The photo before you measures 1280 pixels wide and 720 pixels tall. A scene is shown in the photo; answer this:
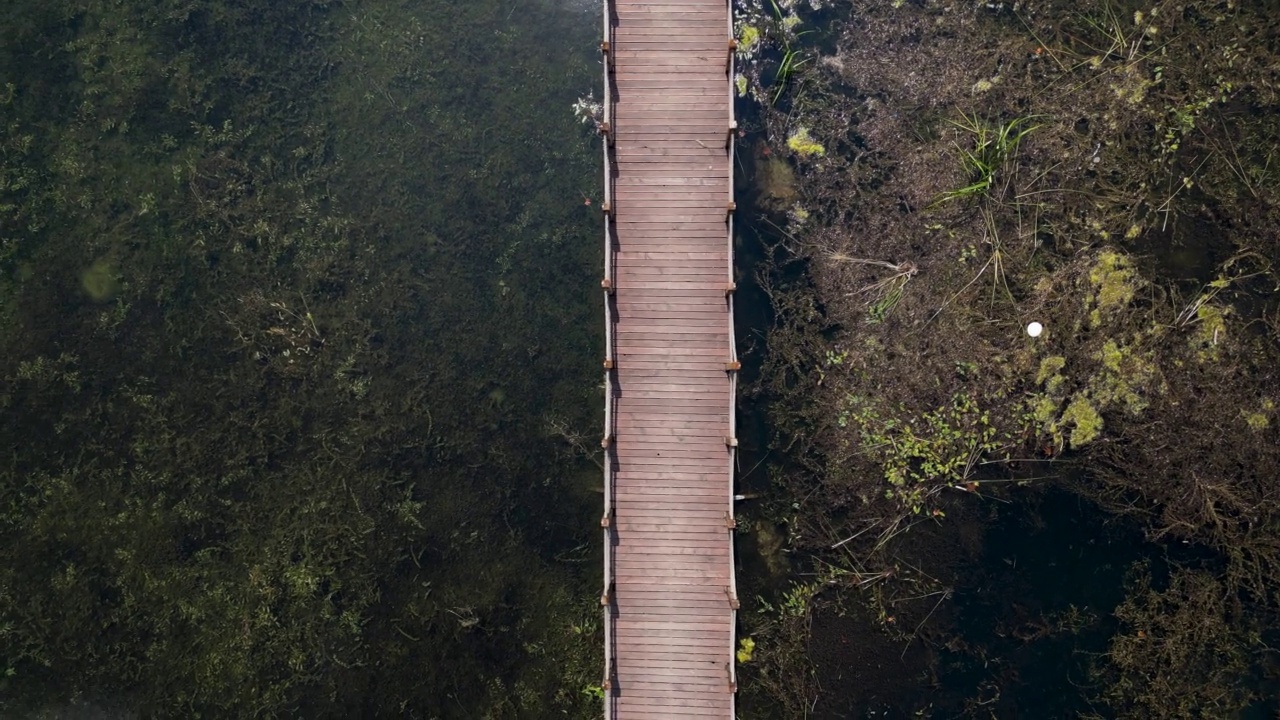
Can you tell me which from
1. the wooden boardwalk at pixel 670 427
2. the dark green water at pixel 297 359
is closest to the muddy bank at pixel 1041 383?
the wooden boardwalk at pixel 670 427

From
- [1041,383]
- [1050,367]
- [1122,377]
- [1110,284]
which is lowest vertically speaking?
[1041,383]

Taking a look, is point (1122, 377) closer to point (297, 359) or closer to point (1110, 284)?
point (1110, 284)

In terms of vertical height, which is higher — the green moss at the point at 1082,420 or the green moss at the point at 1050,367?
the green moss at the point at 1050,367

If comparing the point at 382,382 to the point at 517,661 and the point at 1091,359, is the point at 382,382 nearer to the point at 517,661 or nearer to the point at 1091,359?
the point at 517,661

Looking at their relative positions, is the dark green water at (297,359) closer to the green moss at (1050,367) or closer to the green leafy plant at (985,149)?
the green leafy plant at (985,149)

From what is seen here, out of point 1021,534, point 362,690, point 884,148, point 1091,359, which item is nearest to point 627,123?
point 884,148

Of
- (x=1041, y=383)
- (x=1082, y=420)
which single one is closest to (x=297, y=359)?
(x=1041, y=383)
